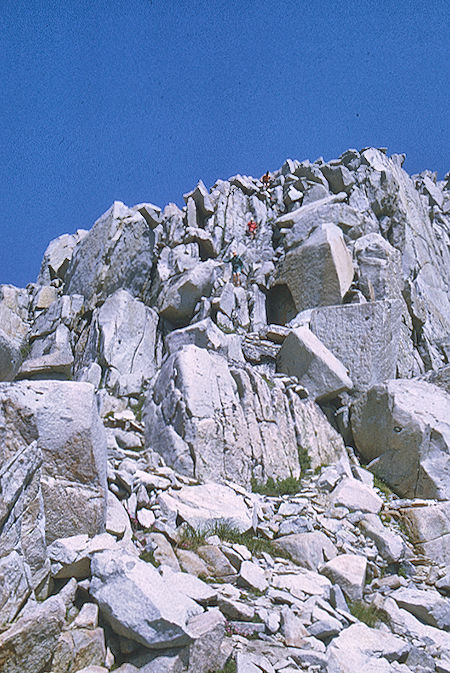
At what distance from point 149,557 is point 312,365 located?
34.0ft

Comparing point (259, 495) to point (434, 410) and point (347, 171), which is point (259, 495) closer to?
point (434, 410)

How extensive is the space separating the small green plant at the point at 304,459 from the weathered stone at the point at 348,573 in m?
4.61

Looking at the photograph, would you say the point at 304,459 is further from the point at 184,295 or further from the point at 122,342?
the point at 184,295

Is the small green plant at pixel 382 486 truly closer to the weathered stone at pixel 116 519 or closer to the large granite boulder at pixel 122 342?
the large granite boulder at pixel 122 342

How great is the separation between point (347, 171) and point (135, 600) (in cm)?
3253

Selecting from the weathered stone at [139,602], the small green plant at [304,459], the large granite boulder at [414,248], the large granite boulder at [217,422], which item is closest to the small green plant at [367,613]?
the weathered stone at [139,602]

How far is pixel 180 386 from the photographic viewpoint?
510 inches

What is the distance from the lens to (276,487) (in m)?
12.5

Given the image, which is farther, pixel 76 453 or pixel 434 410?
pixel 434 410

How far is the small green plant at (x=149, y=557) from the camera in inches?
295

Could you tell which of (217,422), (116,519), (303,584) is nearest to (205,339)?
(217,422)

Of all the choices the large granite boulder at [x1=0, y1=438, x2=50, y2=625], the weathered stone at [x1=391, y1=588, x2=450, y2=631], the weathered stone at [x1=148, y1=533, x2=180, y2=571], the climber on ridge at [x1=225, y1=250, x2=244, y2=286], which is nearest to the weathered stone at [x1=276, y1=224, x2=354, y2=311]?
the climber on ridge at [x1=225, y1=250, x2=244, y2=286]

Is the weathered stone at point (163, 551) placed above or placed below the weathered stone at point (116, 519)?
below

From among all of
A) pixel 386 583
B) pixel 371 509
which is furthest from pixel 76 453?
pixel 371 509
